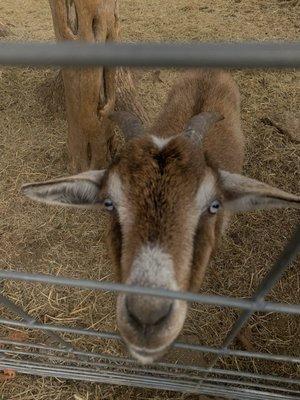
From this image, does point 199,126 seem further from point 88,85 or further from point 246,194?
point 88,85

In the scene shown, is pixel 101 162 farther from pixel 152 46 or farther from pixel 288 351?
pixel 152 46

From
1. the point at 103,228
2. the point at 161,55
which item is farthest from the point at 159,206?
the point at 103,228

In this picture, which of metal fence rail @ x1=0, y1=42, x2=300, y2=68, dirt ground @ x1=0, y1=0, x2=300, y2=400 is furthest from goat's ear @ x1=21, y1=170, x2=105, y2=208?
metal fence rail @ x1=0, y1=42, x2=300, y2=68

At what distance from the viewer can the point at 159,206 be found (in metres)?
2.37

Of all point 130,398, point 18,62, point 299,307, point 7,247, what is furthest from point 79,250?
point 18,62

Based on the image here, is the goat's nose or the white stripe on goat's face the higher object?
the white stripe on goat's face

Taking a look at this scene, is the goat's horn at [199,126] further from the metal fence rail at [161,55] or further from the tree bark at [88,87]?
the metal fence rail at [161,55]

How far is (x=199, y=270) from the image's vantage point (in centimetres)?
262

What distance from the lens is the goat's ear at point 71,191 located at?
258 cm

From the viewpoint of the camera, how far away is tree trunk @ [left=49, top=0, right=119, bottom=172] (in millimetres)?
3449

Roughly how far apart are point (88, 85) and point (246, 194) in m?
1.86

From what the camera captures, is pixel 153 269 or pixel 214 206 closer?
pixel 153 269

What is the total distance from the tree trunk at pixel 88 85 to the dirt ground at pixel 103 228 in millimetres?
660

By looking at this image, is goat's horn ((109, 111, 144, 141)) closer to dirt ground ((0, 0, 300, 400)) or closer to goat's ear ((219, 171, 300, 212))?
goat's ear ((219, 171, 300, 212))
